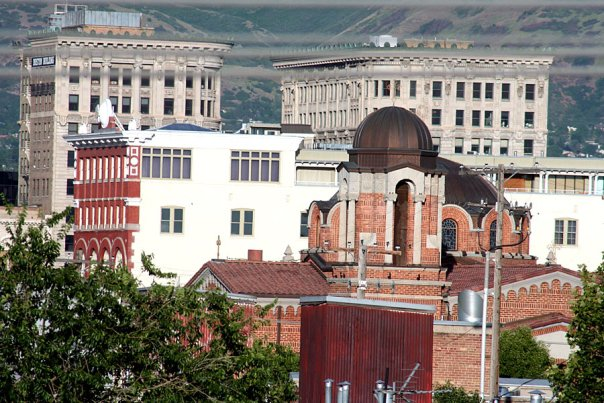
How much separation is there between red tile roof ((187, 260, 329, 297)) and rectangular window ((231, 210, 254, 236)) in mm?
43880

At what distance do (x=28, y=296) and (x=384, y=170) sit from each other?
231 feet

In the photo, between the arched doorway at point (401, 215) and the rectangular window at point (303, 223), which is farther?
the rectangular window at point (303, 223)

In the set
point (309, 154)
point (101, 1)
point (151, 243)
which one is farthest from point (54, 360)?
point (309, 154)

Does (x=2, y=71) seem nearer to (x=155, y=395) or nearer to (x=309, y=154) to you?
(x=155, y=395)

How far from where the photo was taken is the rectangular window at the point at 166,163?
16512 centimetres

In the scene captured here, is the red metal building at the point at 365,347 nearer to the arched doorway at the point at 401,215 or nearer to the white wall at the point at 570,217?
the arched doorway at the point at 401,215

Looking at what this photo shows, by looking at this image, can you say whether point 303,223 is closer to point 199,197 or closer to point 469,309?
point 199,197

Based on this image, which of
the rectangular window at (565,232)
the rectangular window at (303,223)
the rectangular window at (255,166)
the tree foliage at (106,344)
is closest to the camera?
the tree foliage at (106,344)

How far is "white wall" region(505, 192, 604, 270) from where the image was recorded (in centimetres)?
16775

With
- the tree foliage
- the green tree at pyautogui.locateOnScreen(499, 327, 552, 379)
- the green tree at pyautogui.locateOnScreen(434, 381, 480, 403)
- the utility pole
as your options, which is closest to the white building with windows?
the green tree at pyautogui.locateOnScreen(499, 327, 552, 379)

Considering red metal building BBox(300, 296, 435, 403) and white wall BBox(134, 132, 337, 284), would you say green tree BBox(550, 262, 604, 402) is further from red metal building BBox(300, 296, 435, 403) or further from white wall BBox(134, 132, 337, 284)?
white wall BBox(134, 132, 337, 284)

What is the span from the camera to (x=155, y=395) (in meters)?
45.8

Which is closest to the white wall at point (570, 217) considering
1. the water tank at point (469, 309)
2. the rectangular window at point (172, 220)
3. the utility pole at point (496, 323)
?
the rectangular window at point (172, 220)

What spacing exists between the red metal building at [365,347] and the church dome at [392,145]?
55.1 meters
